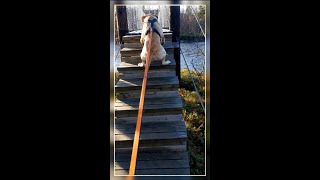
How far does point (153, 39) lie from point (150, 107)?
624mm

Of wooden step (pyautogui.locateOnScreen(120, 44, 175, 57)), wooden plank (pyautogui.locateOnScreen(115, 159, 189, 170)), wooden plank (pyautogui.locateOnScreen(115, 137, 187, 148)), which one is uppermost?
wooden step (pyautogui.locateOnScreen(120, 44, 175, 57))

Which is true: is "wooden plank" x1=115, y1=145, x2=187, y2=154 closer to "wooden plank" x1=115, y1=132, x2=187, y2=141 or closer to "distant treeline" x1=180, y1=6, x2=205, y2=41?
"wooden plank" x1=115, y1=132, x2=187, y2=141

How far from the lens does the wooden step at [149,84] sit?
2600 mm

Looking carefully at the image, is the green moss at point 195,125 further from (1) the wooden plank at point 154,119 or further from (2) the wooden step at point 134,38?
(2) the wooden step at point 134,38

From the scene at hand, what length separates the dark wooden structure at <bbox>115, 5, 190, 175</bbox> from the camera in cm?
225

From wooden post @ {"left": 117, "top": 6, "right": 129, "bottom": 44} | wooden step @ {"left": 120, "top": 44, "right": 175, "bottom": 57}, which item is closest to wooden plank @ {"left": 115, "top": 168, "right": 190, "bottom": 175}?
wooden step @ {"left": 120, "top": 44, "right": 175, "bottom": 57}

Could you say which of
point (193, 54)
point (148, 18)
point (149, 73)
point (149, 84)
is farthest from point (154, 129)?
point (148, 18)

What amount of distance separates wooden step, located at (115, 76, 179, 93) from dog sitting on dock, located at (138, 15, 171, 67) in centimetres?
17

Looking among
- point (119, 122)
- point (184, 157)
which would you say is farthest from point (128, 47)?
point (184, 157)

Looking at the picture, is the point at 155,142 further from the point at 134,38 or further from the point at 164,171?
the point at 134,38

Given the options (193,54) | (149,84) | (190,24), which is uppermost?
(190,24)

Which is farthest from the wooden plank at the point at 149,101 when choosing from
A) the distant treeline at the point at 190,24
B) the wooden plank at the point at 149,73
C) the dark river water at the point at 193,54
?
the distant treeline at the point at 190,24

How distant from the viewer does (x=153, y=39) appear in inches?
99.7
